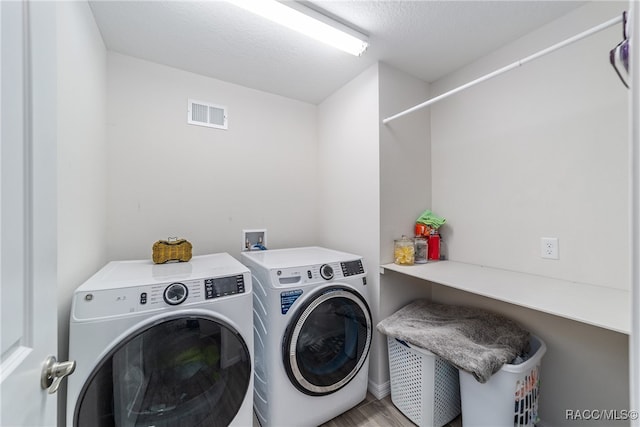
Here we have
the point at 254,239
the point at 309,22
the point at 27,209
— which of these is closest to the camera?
the point at 27,209

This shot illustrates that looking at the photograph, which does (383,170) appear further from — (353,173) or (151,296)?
(151,296)

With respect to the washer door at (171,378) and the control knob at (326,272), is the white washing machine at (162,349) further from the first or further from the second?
the control knob at (326,272)

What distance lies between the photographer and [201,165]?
1949mm

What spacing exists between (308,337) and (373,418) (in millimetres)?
724

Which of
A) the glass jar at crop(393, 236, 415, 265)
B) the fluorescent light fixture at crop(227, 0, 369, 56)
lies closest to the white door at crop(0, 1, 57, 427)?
the fluorescent light fixture at crop(227, 0, 369, 56)

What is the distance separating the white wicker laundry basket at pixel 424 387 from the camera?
1.46 metres

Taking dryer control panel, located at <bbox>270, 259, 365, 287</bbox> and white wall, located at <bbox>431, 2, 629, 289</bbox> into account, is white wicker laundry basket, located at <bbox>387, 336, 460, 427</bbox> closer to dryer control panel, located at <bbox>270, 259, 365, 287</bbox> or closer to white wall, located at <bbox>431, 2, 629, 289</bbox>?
dryer control panel, located at <bbox>270, 259, 365, 287</bbox>

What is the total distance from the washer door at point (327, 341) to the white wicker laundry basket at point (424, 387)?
26 centimetres

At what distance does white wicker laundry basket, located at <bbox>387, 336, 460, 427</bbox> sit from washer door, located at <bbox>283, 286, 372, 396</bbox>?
26 cm

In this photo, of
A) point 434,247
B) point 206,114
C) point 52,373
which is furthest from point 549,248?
point 206,114

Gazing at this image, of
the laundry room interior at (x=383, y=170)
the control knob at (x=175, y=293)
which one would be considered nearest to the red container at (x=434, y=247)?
the laundry room interior at (x=383, y=170)

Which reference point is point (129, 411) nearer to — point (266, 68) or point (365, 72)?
point (266, 68)

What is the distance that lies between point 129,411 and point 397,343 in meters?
1.44

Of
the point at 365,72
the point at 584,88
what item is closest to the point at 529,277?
the point at 584,88
